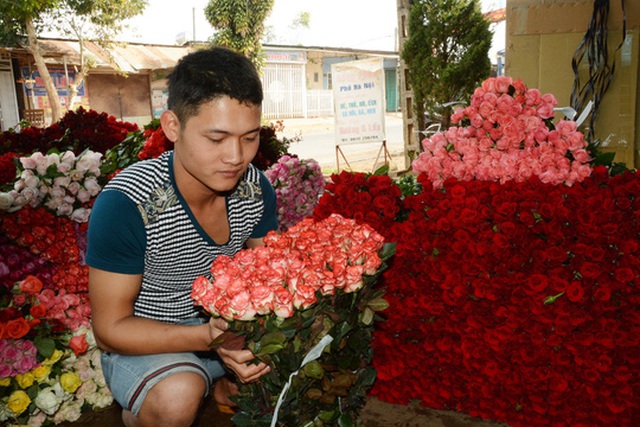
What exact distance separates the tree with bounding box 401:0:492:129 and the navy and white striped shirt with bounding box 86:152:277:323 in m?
6.75

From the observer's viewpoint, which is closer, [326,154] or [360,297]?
[360,297]

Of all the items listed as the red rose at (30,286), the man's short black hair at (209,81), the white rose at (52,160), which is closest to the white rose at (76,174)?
the white rose at (52,160)

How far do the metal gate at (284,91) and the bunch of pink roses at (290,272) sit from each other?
23.2 meters

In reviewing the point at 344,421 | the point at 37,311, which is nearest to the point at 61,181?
the point at 37,311

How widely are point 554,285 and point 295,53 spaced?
24.8 m

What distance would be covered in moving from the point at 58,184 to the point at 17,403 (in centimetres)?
117

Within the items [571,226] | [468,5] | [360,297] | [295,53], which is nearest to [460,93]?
[468,5]

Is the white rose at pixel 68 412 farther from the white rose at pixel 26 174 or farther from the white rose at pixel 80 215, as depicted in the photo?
the white rose at pixel 26 174

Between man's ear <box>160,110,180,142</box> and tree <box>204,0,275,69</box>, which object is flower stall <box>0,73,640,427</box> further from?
tree <box>204,0,275,69</box>

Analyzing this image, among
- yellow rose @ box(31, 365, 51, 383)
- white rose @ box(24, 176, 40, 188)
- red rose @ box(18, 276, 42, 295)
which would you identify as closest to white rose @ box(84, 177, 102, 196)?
white rose @ box(24, 176, 40, 188)

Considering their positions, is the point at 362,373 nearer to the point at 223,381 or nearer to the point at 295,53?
the point at 223,381

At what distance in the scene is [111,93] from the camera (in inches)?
802

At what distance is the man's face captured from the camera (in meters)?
1.70

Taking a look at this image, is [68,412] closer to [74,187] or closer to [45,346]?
[45,346]
